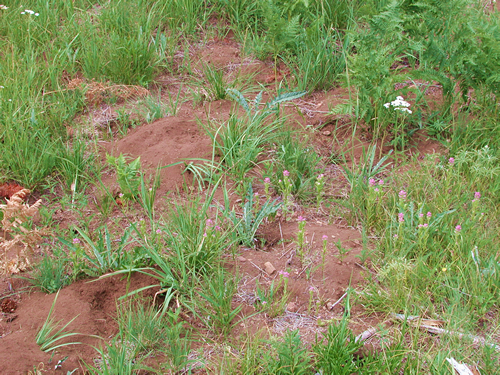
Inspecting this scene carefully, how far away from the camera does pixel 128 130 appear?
3799 millimetres

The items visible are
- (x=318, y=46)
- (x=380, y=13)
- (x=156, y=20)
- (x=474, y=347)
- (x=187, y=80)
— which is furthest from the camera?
(x=156, y=20)

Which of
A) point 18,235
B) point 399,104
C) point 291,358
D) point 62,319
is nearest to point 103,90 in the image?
point 18,235

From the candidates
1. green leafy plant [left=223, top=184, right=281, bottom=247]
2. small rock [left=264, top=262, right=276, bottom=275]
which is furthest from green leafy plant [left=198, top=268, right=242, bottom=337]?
green leafy plant [left=223, top=184, right=281, bottom=247]

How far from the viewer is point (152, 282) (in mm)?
2611

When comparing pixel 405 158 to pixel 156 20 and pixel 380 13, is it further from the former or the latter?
pixel 156 20

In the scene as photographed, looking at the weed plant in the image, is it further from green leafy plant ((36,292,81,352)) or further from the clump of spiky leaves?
the clump of spiky leaves

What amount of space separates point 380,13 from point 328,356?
2276 mm

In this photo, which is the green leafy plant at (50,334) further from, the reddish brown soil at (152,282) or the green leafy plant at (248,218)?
the green leafy plant at (248,218)

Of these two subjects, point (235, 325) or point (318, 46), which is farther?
point (318, 46)

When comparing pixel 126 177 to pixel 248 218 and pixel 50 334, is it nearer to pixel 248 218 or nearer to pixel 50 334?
pixel 248 218

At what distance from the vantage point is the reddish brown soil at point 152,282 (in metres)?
2.30

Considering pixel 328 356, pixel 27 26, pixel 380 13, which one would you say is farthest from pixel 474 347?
pixel 27 26

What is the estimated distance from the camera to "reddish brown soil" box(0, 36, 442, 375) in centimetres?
230

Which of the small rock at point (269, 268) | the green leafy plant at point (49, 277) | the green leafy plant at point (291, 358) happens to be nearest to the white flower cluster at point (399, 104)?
the small rock at point (269, 268)
